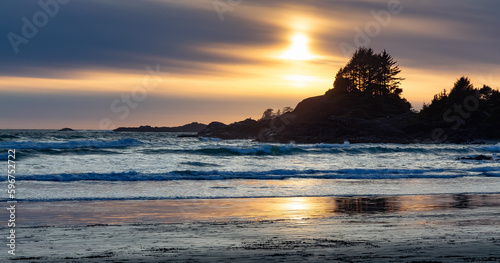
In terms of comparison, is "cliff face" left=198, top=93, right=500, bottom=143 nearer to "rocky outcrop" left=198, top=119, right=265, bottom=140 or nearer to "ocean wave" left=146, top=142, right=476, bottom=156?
"rocky outcrop" left=198, top=119, right=265, bottom=140

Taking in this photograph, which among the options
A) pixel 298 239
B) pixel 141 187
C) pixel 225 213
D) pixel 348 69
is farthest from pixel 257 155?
pixel 348 69

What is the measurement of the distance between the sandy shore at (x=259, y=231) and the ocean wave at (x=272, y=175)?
10.1 metres

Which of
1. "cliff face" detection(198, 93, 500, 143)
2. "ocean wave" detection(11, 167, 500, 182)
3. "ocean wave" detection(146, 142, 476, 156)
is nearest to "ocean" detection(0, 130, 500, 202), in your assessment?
"ocean wave" detection(11, 167, 500, 182)

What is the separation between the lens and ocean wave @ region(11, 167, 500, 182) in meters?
29.6

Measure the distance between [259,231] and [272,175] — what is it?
19713 millimetres

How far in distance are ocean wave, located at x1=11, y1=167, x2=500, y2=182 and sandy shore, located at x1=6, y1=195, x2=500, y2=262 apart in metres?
10.1

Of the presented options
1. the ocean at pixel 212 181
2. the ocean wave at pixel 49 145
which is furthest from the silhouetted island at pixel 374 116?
the ocean at pixel 212 181

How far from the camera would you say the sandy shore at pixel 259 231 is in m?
10.6

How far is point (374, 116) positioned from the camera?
4385 inches

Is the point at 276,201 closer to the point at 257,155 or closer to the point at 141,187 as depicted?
the point at 141,187

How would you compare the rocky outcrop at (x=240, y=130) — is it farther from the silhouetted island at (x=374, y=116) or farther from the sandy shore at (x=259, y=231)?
the sandy shore at (x=259, y=231)

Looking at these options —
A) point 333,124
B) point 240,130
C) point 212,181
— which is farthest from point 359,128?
point 212,181

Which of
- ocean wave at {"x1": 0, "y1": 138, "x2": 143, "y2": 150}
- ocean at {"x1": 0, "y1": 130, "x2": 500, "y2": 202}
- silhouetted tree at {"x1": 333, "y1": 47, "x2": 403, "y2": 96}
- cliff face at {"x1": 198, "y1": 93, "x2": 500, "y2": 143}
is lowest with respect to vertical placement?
ocean at {"x1": 0, "y1": 130, "x2": 500, "y2": 202}

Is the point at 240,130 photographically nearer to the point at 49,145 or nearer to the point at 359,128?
the point at 359,128
